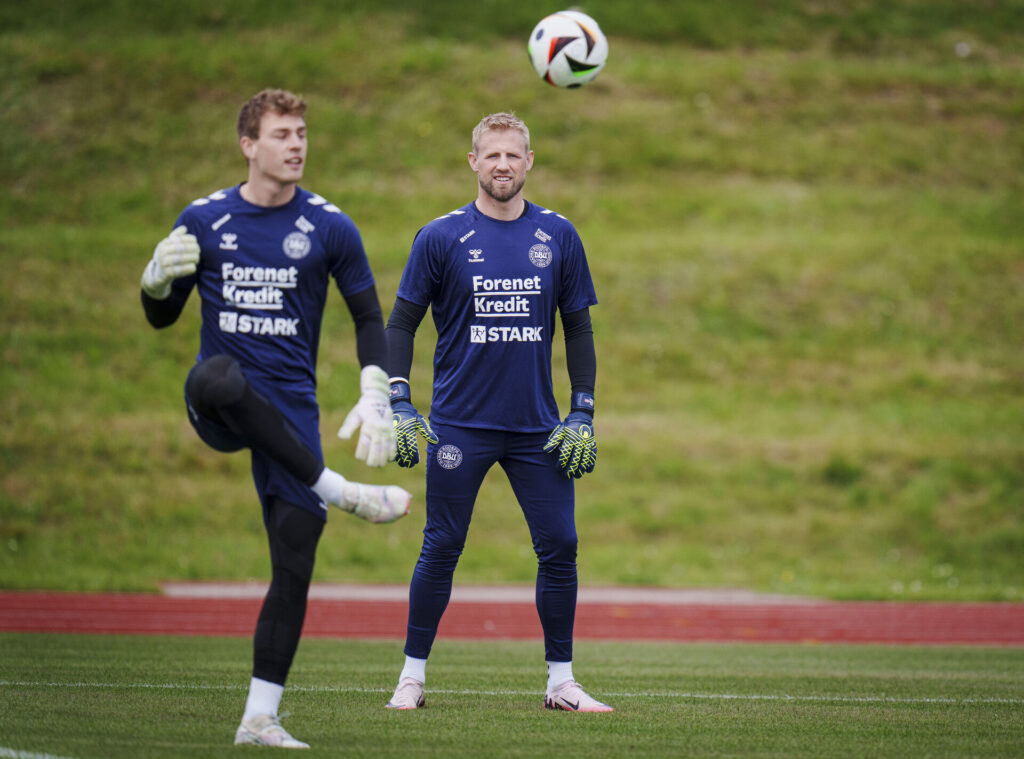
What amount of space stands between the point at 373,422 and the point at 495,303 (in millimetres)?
1351

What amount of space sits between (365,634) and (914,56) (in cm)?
2553

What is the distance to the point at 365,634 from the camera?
10.9 meters

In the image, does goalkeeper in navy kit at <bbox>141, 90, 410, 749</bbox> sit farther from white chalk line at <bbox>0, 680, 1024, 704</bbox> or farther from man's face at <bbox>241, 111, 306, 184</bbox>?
white chalk line at <bbox>0, 680, 1024, 704</bbox>

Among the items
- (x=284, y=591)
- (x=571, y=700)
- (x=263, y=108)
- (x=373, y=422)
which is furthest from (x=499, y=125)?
(x=571, y=700)

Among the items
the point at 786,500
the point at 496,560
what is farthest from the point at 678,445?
the point at 496,560

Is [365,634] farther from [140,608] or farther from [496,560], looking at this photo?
[496,560]

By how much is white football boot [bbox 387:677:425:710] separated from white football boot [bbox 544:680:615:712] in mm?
604

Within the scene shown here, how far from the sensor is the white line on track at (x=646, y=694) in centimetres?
623

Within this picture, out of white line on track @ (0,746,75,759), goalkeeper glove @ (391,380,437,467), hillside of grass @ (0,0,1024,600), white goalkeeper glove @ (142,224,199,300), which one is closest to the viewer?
white line on track @ (0,746,75,759)

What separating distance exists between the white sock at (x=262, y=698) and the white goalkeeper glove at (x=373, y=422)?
88cm

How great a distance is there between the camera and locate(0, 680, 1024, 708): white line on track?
6.23m

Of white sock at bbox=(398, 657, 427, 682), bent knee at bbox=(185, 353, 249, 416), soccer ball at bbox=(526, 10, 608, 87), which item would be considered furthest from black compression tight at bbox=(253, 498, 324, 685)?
soccer ball at bbox=(526, 10, 608, 87)

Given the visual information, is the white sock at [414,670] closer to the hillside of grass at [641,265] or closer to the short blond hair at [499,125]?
the short blond hair at [499,125]

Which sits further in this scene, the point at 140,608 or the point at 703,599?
the point at 703,599
